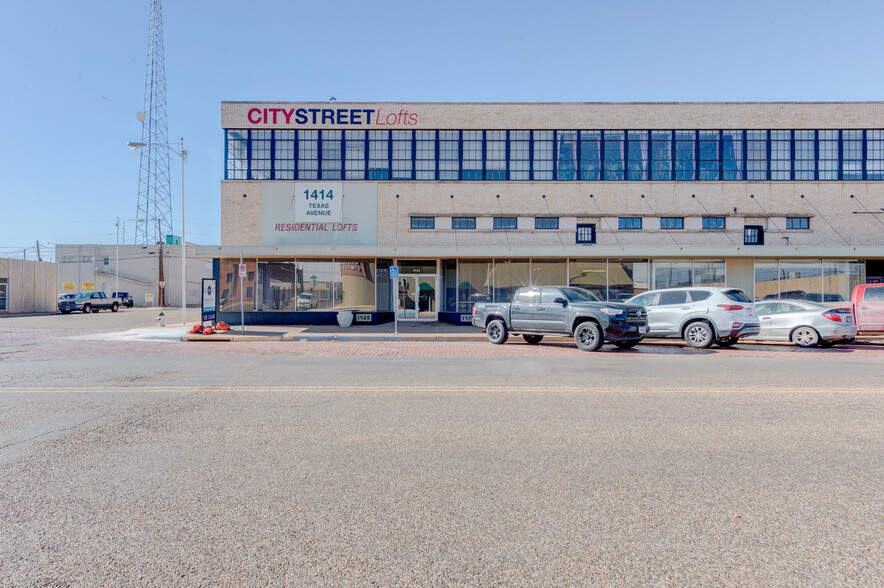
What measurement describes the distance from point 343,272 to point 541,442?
2034 centimetres

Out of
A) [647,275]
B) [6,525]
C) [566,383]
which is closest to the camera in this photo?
[6,525]

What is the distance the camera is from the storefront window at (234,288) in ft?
79.4

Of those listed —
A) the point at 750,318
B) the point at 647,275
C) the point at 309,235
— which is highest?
the point at 309,235

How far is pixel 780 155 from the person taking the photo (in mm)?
26297

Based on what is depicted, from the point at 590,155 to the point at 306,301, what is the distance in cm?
1635

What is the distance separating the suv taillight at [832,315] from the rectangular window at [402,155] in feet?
61.8

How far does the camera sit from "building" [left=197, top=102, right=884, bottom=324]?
25.8 metres

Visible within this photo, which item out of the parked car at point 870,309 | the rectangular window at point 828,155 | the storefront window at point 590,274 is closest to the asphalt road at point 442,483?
the parked car at point 870,309

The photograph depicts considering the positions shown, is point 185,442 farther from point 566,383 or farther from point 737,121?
point 737,121

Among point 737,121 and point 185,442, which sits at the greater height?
point 737,121

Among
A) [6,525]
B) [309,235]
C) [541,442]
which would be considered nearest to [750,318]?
[541,442]

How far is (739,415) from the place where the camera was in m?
6.28

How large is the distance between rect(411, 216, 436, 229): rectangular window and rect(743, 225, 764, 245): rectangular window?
1597 centimetres

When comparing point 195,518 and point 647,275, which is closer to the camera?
point 195,518
